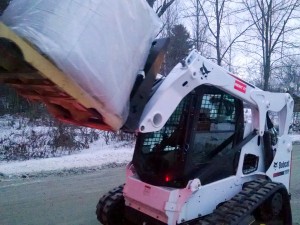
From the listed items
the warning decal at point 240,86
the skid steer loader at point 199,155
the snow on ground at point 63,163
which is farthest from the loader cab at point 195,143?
the snow on ground at point 63,163

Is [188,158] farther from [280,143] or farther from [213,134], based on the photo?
[280,143]

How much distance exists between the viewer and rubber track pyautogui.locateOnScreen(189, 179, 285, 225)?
→ 11.3 feet

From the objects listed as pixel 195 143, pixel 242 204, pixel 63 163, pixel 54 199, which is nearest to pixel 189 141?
pixel 195 143

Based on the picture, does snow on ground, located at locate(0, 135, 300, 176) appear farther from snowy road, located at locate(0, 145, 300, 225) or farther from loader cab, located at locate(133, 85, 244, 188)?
loader cab, located at locate(133, 85, 244, 188)

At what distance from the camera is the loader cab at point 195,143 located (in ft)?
11.9

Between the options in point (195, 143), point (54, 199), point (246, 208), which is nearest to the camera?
point (246, 208)

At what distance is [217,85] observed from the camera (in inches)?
143

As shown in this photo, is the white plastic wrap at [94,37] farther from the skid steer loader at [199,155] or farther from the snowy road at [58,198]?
the snowy road at [58,198]

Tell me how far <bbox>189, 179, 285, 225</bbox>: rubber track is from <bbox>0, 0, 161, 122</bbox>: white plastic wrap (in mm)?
1351

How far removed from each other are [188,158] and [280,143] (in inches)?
66.0

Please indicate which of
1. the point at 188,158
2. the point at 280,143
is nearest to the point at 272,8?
the point at 280,143

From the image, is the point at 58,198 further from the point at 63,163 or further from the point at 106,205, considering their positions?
the point at 63,163

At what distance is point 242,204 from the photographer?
3643mm

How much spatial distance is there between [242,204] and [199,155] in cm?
63
